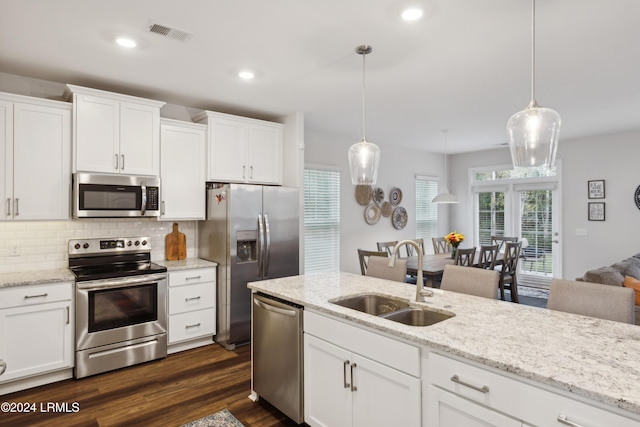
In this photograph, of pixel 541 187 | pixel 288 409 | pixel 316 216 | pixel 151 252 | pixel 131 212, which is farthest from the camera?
pixel 541 187

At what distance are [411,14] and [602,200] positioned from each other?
5.51 m

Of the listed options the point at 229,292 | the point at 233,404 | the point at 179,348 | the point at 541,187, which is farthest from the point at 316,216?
the point at 541,187

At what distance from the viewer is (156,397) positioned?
286 centimetres

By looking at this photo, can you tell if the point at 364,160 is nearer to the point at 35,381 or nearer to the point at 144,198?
the point at 144,198

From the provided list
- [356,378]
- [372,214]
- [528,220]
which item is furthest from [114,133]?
[528,220]

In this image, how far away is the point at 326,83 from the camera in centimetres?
356

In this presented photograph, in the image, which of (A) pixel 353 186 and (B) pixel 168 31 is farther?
(A) pixel 353 186

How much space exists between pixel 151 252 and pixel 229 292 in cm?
101

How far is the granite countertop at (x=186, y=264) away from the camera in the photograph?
3717 mm

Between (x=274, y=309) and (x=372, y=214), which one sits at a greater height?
(x=372, y=214)

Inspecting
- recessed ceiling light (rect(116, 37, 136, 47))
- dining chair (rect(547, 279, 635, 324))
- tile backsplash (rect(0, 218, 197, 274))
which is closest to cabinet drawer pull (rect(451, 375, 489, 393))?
dining chair (rect(547, 279, 635, 324))

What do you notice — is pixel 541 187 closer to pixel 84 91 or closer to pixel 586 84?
pixel 586 84

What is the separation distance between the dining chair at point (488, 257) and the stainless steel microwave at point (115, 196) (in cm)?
393

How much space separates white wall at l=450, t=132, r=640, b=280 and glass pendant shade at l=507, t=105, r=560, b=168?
5.21m
